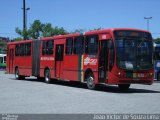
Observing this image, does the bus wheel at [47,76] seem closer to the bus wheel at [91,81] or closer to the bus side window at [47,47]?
the bus side window at [47,47]

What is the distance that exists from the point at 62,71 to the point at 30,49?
647 cm

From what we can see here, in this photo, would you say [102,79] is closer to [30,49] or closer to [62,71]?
[62,71]

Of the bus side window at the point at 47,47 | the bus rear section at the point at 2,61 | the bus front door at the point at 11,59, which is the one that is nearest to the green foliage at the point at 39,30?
the bus rear section at the point at 2,61

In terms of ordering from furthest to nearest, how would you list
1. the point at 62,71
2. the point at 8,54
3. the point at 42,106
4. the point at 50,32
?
the point at 50,32 < the point at 8,54 < the point at 62,71 < the point at 42,106

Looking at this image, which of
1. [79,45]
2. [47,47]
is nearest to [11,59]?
[47,47]

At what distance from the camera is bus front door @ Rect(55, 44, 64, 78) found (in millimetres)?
25205

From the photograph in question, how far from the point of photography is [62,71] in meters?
24.9

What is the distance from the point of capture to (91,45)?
21.3 metres

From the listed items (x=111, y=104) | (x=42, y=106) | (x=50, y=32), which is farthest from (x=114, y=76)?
(x=50, y=32)

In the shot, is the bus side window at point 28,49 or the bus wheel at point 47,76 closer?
the bus wheel at point 47,76

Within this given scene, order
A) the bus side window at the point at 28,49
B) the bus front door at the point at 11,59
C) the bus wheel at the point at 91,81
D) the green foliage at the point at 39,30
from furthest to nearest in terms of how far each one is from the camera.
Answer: the green foliage at the point at 39,30 < the bus front door at the point at 11,59 < the bus side window at the point at 28,49 < the bus wheel at the point at 91,81

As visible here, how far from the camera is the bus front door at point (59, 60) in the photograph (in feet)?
82.7

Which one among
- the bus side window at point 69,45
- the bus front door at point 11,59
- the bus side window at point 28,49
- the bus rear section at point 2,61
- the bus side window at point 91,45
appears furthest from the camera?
the bus rear section at point 2,61

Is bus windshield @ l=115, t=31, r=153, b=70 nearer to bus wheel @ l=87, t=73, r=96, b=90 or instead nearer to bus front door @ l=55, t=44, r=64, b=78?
bus wheel @ l=87, t=73, r=96, b=90
